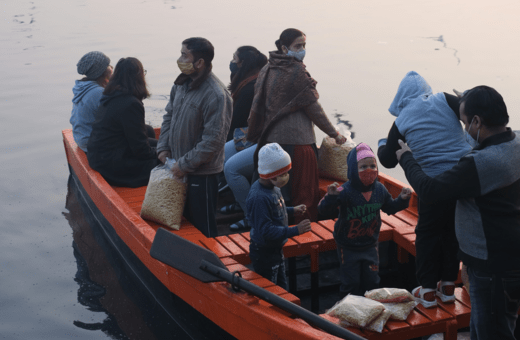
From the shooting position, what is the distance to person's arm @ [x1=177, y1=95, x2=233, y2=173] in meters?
4.74

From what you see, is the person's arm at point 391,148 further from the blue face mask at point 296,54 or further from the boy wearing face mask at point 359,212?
the blue face mask at point 296,54

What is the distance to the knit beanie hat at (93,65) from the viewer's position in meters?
6.63

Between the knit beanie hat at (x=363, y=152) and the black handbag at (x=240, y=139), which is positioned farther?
the black handbag at (x=240, y=139)

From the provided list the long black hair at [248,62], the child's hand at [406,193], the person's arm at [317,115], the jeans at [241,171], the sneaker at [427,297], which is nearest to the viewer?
the sneaker at [427,297]

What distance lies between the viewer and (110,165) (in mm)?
6340

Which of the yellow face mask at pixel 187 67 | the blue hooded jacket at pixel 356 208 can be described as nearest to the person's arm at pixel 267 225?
the blue hooded jacket at pixel 356 208

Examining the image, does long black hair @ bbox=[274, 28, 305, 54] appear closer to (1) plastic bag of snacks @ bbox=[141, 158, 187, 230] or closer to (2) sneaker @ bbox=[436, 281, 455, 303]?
(1) plastic bag of snacks @ bbox=[141, 158, 187, 230]

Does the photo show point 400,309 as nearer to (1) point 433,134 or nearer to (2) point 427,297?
(2) point 427,297

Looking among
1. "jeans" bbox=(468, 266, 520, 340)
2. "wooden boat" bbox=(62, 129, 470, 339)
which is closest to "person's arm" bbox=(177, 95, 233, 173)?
"wooden boat" bbox=(62, 129, 470, 339)

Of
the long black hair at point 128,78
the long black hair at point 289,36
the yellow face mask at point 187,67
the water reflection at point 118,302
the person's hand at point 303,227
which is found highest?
the long black hair at point 289,36

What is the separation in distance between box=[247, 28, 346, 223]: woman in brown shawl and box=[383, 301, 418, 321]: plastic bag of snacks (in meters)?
1.83

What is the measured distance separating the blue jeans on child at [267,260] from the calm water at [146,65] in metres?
1.73

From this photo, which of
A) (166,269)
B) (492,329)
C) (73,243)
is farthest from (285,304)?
(73,243)

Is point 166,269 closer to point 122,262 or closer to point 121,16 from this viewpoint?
point 122,262
